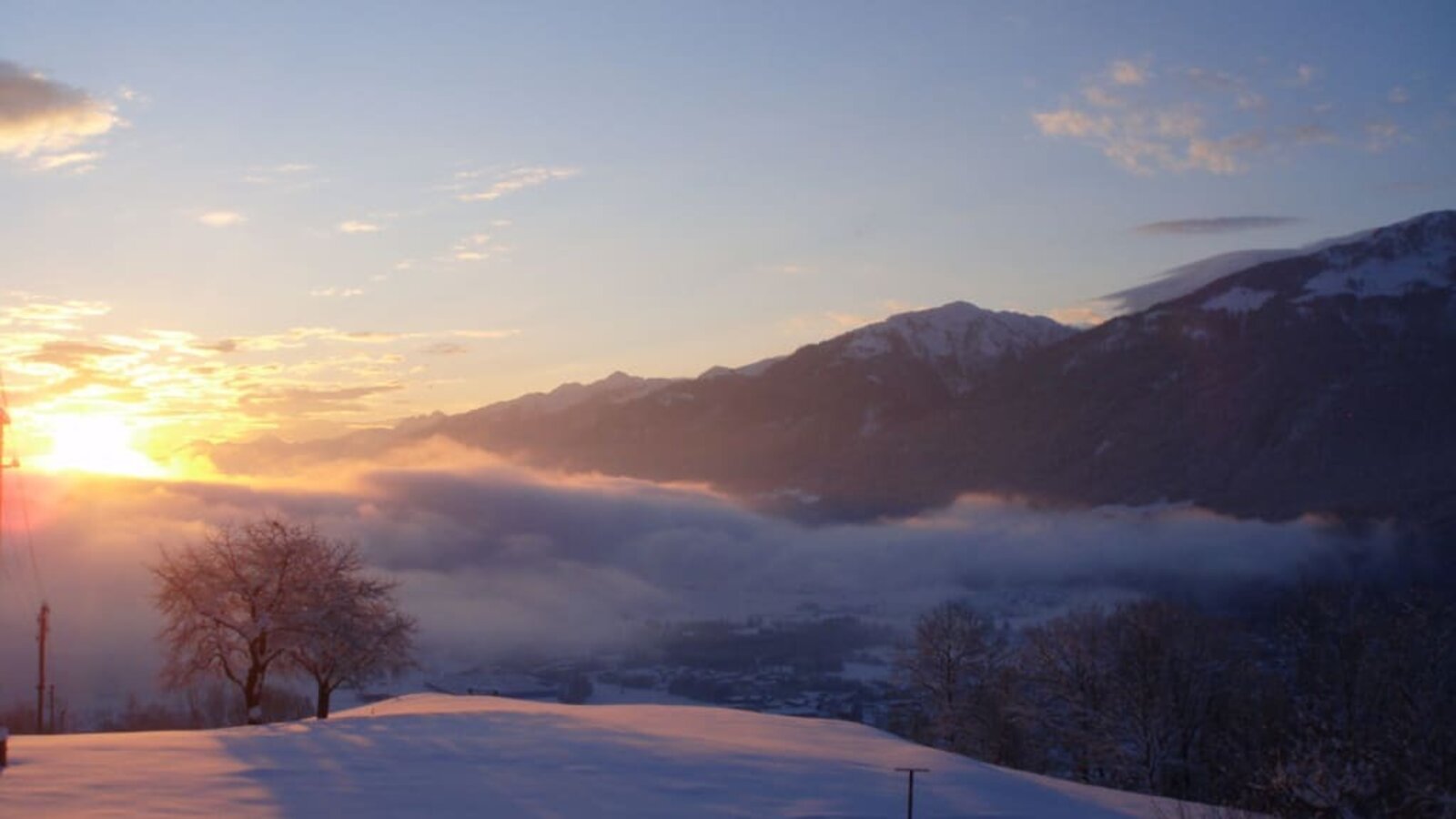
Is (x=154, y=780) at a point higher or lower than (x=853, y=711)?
higher

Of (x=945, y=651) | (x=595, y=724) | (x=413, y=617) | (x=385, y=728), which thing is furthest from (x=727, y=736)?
(x=945, y=651)

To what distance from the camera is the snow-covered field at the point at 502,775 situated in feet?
76.3

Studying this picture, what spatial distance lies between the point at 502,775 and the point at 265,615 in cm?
2334

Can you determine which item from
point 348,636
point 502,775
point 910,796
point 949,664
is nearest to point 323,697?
point 348,636

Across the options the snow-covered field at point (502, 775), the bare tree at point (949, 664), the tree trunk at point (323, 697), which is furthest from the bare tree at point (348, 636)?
the bare tree at point (949, 664)

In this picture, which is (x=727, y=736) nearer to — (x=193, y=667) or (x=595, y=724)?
(x=595, y=724)

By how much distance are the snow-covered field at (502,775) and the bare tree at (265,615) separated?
10752 mm

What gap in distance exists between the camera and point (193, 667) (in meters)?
46.6

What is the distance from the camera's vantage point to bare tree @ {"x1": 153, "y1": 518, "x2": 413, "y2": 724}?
154 ft

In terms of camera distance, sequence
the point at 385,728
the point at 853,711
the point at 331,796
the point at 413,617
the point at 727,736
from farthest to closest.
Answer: the point at 853,711 → the point at 413,617 → the point at 727,736 → the point at 385,728 → the point at 331,796

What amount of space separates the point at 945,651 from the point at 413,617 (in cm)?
2888

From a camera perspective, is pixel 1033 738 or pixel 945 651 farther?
pixel 945 651

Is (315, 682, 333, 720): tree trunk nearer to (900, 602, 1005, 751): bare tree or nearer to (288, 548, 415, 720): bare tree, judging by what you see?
(288, 548, 415, 720): bare tree

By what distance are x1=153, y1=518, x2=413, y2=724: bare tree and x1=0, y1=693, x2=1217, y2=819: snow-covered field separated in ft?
35.3
